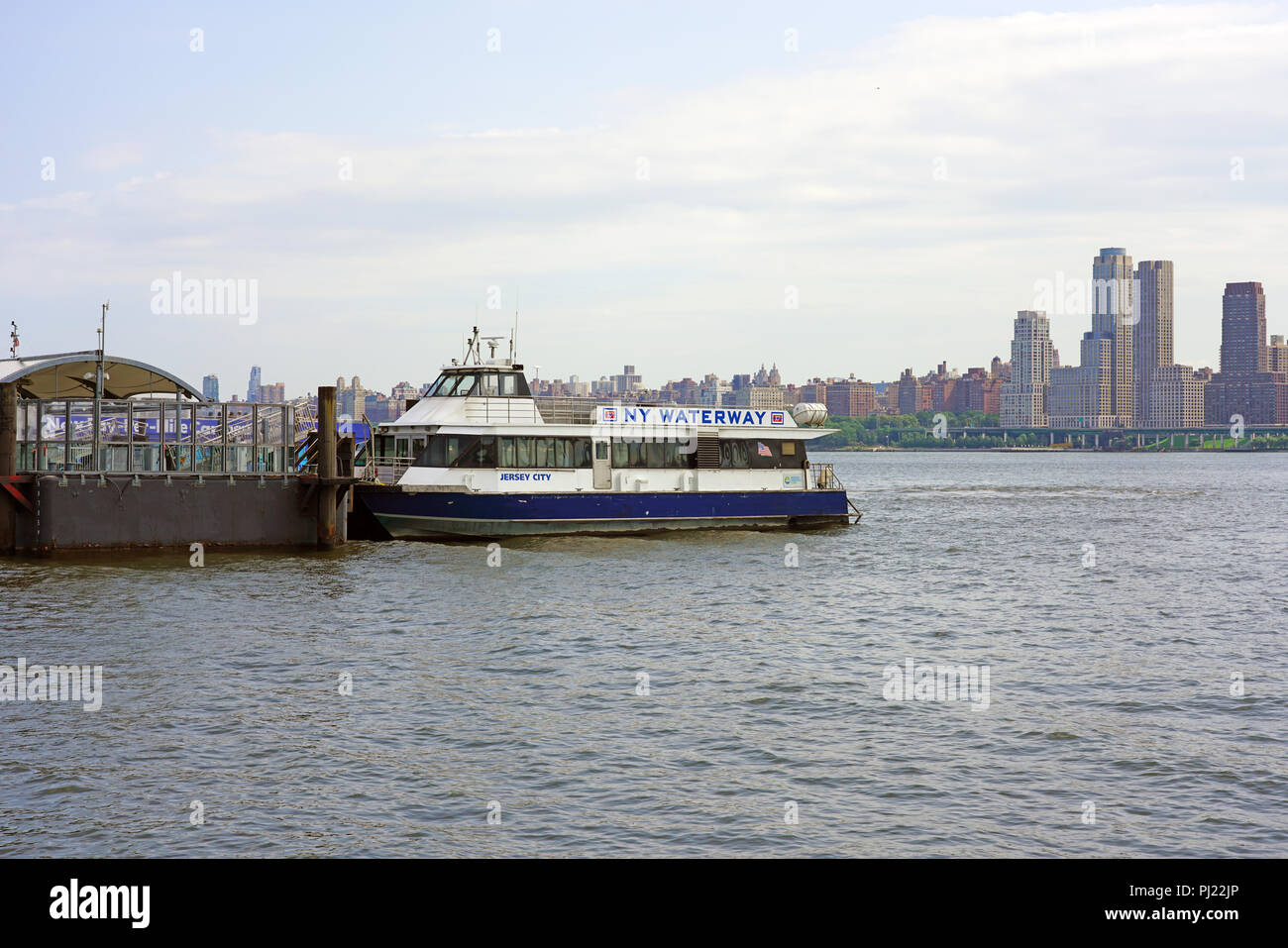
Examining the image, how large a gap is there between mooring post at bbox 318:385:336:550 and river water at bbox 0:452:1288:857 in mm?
1506

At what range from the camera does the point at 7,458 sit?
3259 centimetres

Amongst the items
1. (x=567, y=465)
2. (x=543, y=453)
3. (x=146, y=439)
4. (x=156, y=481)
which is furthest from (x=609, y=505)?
(x=146, y=439)

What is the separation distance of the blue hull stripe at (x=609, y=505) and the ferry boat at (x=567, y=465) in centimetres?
5

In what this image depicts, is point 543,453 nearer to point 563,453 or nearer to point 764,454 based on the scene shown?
point 563,453

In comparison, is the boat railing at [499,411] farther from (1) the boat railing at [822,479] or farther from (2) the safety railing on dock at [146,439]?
(1) the boat railing at [822,479]

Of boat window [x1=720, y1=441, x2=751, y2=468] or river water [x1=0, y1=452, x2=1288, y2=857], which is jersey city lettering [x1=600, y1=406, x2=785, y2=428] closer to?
boat window [x1=720, y1=441, x2=751, y2=468]

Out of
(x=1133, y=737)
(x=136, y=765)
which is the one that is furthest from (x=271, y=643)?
(x=1133, y=737)

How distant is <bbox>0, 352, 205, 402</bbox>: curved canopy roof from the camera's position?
3831 centimetres

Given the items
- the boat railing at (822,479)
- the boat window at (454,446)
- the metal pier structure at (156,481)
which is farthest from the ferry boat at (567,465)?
the metal pier structure at (156,481)

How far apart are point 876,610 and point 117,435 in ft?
80.8

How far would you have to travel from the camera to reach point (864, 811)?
1289 cm

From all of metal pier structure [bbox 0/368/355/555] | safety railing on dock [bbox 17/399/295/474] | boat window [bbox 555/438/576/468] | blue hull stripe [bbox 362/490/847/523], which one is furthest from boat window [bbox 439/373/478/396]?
safety railing on dock [bbox 17/399/295/474]

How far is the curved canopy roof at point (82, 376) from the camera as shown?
38.3 m
